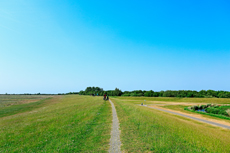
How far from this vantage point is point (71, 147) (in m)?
10.8

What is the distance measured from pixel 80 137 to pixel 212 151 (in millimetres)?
12092

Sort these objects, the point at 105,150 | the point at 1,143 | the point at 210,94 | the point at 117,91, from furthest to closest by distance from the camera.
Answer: the point at 117,91 → the point at 210,94 → the point at 1,143 → the point at 105,150

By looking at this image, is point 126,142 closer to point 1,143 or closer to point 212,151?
point 212,151

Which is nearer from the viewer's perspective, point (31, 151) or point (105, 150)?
point (105, 150)

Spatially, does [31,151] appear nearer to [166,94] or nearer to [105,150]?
[105,150]

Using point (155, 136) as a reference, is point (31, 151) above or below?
below

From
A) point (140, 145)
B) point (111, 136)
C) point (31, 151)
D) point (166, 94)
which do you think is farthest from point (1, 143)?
point (166, 94)

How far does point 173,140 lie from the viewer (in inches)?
471

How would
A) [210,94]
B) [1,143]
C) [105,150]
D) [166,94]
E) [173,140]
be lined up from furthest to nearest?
[166,94] < [210,94] < [1,143] < [173,140] < [105,150]

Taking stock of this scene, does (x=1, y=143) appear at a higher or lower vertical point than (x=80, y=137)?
lower

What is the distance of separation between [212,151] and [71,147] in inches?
466

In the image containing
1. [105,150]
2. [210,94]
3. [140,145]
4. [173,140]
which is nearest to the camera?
[105,150]

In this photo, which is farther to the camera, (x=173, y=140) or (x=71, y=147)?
(x=173, y=140)

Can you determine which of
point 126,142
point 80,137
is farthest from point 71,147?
point 126,142
